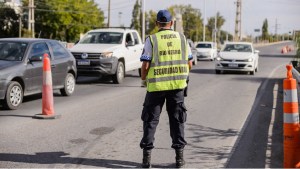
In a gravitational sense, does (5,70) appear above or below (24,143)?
above

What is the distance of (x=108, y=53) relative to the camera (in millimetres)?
15578

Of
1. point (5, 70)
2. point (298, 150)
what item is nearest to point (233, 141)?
Answer: point (298, 150)

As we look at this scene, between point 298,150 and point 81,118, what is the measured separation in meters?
4.73

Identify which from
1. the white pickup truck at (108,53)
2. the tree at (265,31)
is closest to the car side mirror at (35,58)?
the white pickup truck at (108,53)

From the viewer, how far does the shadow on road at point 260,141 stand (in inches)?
228

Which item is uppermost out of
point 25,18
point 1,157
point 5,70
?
point 25,18

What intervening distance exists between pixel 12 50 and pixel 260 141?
6.15 metres

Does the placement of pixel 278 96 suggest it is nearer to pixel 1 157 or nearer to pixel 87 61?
pixel 87 61

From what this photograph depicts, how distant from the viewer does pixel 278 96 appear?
1289 cm

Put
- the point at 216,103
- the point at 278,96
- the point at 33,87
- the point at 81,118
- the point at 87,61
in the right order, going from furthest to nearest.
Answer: the point at 87,61 < the point at 278,96 < the point at 216,103 < the point at 33,87 < the point at 81,118

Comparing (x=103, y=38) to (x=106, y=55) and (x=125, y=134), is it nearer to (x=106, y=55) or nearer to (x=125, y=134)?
(x=106, y=55)

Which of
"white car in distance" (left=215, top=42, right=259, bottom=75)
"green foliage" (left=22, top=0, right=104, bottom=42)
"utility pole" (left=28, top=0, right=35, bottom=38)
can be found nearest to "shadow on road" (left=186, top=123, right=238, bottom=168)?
"white car in distance" (left=215, top=42, right=259, bottom=75)

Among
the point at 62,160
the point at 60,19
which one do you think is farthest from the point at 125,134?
the point at 60,19

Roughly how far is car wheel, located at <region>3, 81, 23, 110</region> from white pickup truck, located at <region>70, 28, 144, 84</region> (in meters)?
5.58
